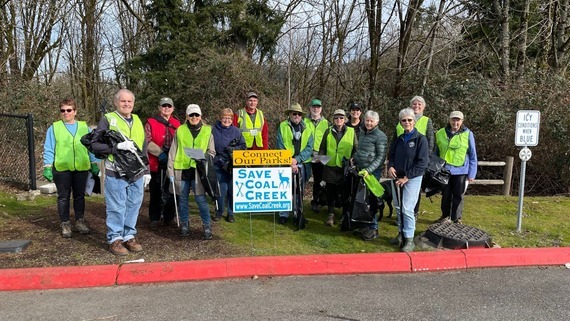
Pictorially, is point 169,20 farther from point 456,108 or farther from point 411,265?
point 411,265

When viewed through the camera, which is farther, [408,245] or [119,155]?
[408,245]

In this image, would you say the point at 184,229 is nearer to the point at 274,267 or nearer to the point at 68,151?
the point at 274,267

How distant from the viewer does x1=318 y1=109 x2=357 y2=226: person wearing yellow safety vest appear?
591cm

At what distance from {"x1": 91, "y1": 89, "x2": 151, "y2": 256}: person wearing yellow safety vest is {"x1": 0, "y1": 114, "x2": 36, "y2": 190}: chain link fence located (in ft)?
16.6

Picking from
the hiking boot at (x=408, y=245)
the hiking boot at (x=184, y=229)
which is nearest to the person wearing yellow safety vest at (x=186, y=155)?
the hiking boot at (x=184, y=229)

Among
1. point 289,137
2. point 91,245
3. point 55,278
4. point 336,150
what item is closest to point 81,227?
point 91,245

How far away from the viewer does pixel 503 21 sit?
1272 cm

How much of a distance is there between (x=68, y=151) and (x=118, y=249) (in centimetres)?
139

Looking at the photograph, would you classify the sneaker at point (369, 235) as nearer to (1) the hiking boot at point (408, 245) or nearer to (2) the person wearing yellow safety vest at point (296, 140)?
(1) the hiking boot at point (408, 245)

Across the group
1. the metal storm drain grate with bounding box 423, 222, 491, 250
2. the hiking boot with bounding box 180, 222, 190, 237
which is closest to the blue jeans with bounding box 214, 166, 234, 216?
the hiking boot with bounding box 180, 222, 190, 237

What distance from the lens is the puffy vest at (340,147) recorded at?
5.91m

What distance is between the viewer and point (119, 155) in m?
4.50

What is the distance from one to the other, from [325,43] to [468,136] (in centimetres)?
1490

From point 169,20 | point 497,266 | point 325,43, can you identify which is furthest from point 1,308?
point 325,43
